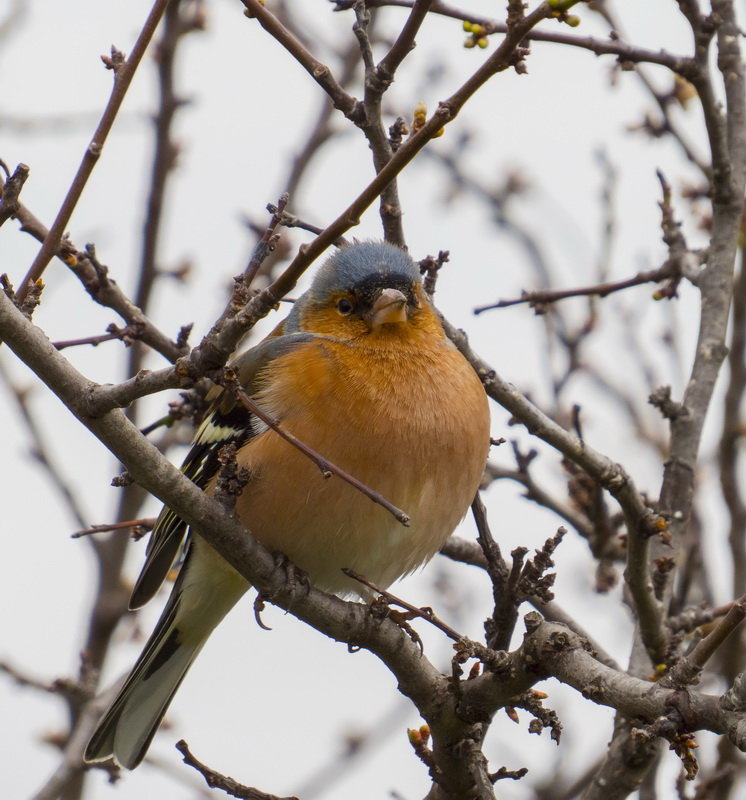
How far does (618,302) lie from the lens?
8.69 m

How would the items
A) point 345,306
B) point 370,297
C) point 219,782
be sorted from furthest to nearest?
point 345,306, point 370,297, point 219,782

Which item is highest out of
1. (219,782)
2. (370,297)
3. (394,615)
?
(370,297)

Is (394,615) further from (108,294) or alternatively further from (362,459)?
(108,294)

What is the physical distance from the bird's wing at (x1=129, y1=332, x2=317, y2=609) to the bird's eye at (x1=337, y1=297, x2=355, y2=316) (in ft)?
0.77

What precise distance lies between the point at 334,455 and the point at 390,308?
934 mm

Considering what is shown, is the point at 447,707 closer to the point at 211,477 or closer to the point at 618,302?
the point at 211,477

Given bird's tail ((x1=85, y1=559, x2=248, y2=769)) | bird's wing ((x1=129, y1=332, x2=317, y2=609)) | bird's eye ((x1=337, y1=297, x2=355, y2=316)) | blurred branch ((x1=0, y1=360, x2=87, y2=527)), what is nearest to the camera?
bird's wing ((x1=129, y1=332, x2=317, y2=609))

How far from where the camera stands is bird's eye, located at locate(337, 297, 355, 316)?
555cm

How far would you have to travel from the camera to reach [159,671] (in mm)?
5918

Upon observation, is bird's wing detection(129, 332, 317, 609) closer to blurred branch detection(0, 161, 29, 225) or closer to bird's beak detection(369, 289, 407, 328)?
bird's beak detection(369, 289, 407, 328)

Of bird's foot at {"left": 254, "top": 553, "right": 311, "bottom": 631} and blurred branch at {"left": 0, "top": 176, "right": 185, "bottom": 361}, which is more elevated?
blurred branch at {"left": 0, "top": 176, "right": 185, "bottom": 361}

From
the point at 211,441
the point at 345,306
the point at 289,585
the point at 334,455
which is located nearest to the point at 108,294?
the point at 211,441

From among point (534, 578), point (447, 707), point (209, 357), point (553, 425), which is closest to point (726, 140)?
point (553, 425)

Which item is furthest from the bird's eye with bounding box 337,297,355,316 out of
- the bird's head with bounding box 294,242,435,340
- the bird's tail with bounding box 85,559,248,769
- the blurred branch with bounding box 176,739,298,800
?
the blurred branch with bounding box 176,739,298,800
